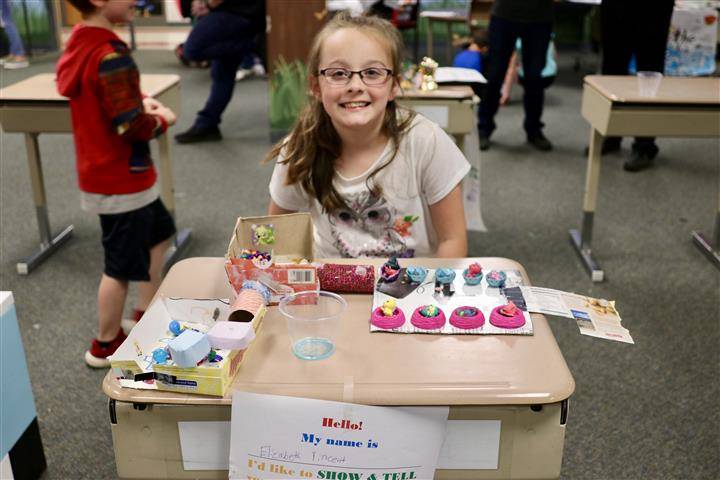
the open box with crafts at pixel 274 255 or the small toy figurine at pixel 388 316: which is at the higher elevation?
the open box with crafts at pixel 274 255

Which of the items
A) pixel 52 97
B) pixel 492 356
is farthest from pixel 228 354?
pixel 52 97

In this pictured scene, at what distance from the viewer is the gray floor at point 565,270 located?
6.19 feet

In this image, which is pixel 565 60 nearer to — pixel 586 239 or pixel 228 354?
pixel 586 239

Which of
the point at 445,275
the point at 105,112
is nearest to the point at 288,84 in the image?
the point at 105,112

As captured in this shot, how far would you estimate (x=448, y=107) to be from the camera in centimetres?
261

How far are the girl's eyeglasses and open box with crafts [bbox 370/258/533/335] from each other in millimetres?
417

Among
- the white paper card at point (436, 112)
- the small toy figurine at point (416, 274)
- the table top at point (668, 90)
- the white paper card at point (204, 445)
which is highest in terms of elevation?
the table top at point (668, 90)

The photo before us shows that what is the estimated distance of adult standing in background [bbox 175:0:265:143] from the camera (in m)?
4.32

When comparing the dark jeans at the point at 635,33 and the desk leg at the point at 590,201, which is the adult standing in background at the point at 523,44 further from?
the desk leg at the point at 590,201

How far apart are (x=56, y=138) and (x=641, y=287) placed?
3.51m

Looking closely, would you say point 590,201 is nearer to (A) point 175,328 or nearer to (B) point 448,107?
(B) point 448,107

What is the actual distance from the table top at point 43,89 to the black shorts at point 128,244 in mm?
603

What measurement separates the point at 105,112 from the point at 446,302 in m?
1.26

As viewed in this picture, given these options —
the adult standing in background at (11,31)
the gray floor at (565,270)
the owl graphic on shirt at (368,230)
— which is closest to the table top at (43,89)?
the gray floor at (565,270)
